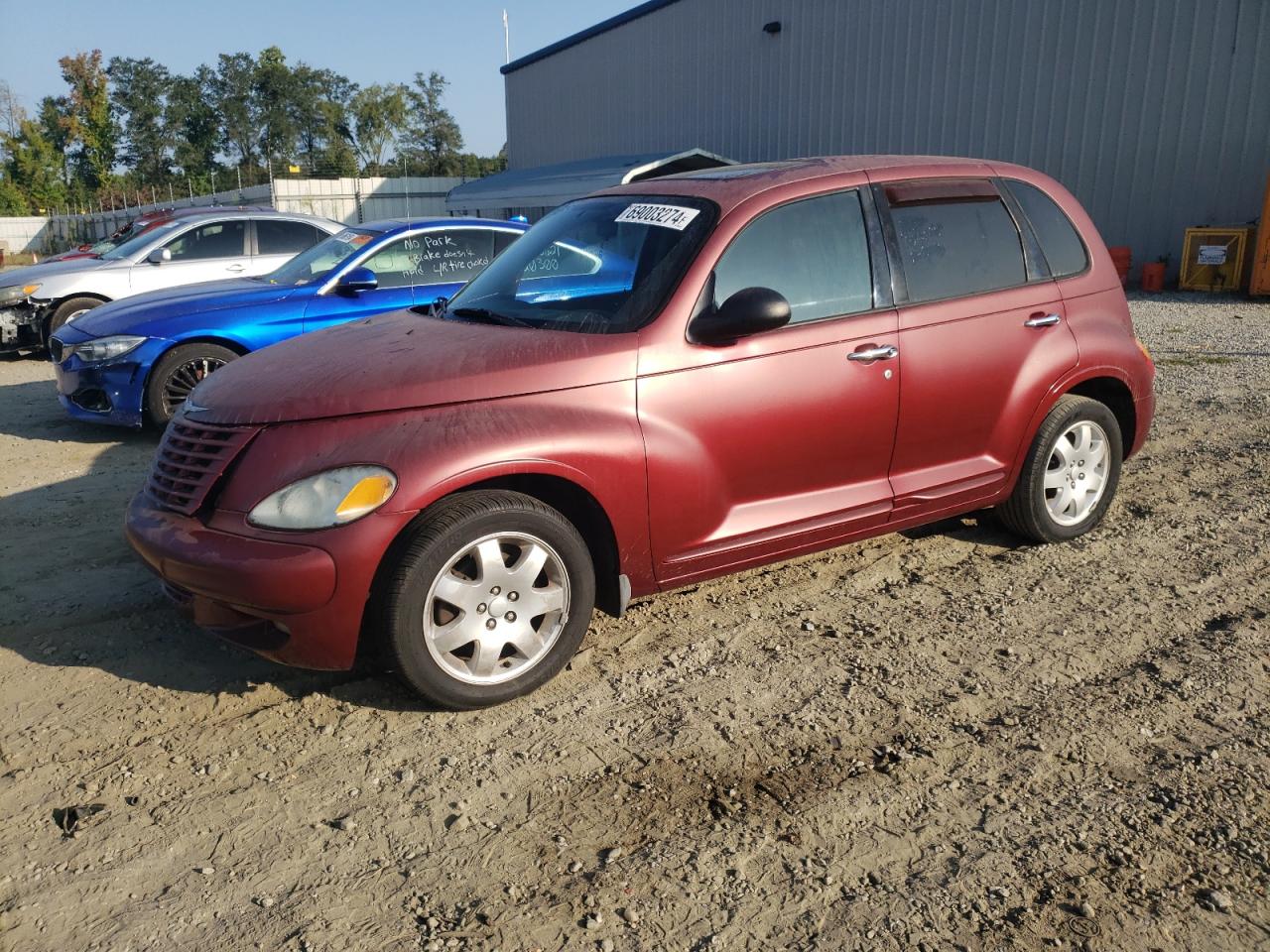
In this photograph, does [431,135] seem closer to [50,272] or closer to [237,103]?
[237,103]

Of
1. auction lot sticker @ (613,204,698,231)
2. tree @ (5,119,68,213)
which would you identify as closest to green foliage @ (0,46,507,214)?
tree @ (5,119,68,213)

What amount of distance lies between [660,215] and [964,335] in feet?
4.61

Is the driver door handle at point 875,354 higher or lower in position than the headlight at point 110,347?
higher

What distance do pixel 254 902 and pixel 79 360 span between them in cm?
590

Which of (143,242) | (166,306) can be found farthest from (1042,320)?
(143,242)

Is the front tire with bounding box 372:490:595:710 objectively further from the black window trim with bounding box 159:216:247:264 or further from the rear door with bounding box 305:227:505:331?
the black window trim with bounding box 159:216:247:264

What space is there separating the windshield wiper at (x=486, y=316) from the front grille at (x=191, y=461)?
3.72ft

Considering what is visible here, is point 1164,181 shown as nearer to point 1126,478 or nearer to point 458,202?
point 1126,478

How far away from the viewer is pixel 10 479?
251 inches

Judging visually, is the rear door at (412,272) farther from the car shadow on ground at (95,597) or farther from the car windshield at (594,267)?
the car windshield at (594,267)

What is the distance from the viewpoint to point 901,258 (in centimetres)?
427

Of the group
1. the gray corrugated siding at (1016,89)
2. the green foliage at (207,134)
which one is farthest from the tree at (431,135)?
the gray corrugated siding at (1016,89)

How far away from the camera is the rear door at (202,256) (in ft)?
36.1

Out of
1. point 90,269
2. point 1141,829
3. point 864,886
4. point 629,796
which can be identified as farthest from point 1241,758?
point 90,269
